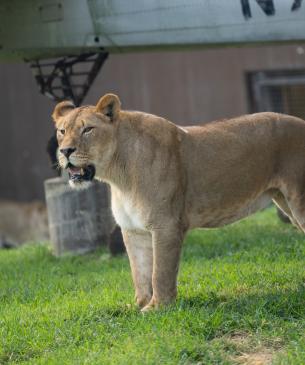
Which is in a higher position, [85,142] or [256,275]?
[85,142]

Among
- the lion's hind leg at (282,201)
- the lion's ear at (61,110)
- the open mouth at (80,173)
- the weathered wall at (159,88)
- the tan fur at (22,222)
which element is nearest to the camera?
the open mouth at (80,173)

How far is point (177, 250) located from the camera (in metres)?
6.21

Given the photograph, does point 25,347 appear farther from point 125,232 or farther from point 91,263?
point 91,263

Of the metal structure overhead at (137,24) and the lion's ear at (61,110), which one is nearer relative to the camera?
the lion's ear at (61,110)

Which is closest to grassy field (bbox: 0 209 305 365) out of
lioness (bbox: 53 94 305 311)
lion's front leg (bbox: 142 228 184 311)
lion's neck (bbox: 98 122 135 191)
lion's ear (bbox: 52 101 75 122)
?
lion's front leg (bbox: 142 228 184 311)

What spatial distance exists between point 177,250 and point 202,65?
29.4ft

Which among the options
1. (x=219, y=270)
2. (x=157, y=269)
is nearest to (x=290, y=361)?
(x=157, y=269)

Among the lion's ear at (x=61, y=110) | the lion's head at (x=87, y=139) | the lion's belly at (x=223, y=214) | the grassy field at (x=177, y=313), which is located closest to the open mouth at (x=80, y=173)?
the lion's head at (x=87, y=139)

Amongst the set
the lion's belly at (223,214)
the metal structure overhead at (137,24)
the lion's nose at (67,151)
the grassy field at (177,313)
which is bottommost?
the grassy field at (177,313)

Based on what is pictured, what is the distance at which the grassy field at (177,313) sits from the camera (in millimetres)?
5203

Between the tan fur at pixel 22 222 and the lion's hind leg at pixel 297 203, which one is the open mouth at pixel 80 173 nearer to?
the lion's hind leg at pixel 297 203

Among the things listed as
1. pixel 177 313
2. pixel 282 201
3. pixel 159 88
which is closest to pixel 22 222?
pixel 159 88

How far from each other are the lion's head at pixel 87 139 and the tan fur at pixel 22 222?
27.4ft

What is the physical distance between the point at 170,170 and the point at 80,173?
59cm
